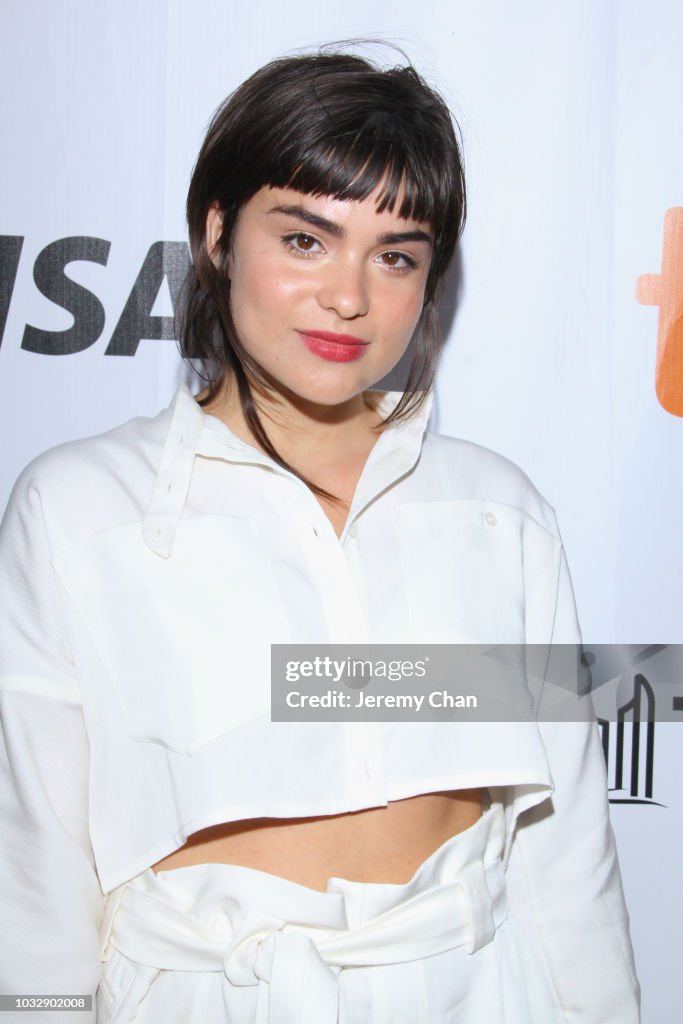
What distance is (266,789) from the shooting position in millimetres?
1180

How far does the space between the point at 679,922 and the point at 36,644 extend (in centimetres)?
113

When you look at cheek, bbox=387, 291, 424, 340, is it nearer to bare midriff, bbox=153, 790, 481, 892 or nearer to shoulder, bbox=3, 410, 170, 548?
shoulder, bbox=3, 410, 170, 548

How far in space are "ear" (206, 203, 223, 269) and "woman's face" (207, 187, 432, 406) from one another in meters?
0.06

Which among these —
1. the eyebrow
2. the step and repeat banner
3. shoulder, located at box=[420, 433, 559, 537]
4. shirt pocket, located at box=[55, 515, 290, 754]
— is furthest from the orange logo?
shirt pocket, located at box=[55, 515, 290, 754]

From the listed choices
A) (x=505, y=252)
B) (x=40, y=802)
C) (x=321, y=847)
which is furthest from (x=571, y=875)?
(x=505, y=252)

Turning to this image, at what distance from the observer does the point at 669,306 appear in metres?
1.71

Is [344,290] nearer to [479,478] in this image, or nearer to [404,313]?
[404,313]

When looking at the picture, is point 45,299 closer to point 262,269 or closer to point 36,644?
point 262,269

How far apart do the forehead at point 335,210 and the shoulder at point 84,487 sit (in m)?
0.30

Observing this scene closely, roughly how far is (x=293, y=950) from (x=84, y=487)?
0.54m

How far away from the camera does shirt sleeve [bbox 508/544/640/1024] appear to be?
54.1 inches

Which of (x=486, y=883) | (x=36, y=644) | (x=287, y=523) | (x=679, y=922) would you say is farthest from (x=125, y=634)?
(x=679, y=922)

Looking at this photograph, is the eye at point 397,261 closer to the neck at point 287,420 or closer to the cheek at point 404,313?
the cheek at point 404,313

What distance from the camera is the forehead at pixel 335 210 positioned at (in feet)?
3.95
